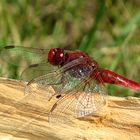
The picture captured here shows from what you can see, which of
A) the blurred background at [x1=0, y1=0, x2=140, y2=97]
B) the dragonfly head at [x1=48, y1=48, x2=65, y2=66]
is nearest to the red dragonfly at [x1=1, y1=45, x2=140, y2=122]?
the dragonfly head at [x1=48, y1=48, x2=65, y2=66]

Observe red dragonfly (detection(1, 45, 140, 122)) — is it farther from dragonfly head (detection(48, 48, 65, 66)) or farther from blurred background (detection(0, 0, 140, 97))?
blurred background (detection(0, 0, 140, 97))

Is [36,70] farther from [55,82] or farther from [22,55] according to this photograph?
[22,55]

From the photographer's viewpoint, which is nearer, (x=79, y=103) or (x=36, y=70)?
(x=79, y=103)

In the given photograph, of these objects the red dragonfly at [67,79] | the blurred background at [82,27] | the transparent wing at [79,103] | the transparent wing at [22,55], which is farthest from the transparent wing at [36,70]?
the blurred background at [82,27]

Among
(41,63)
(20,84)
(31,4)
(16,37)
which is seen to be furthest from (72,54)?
(31,4)

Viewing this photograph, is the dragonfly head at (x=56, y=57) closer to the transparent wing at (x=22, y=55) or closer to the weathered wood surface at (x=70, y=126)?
the transparent wing at (x=22, y=55)

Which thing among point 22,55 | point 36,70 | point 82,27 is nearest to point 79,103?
point 36,70

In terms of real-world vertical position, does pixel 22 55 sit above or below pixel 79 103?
above
